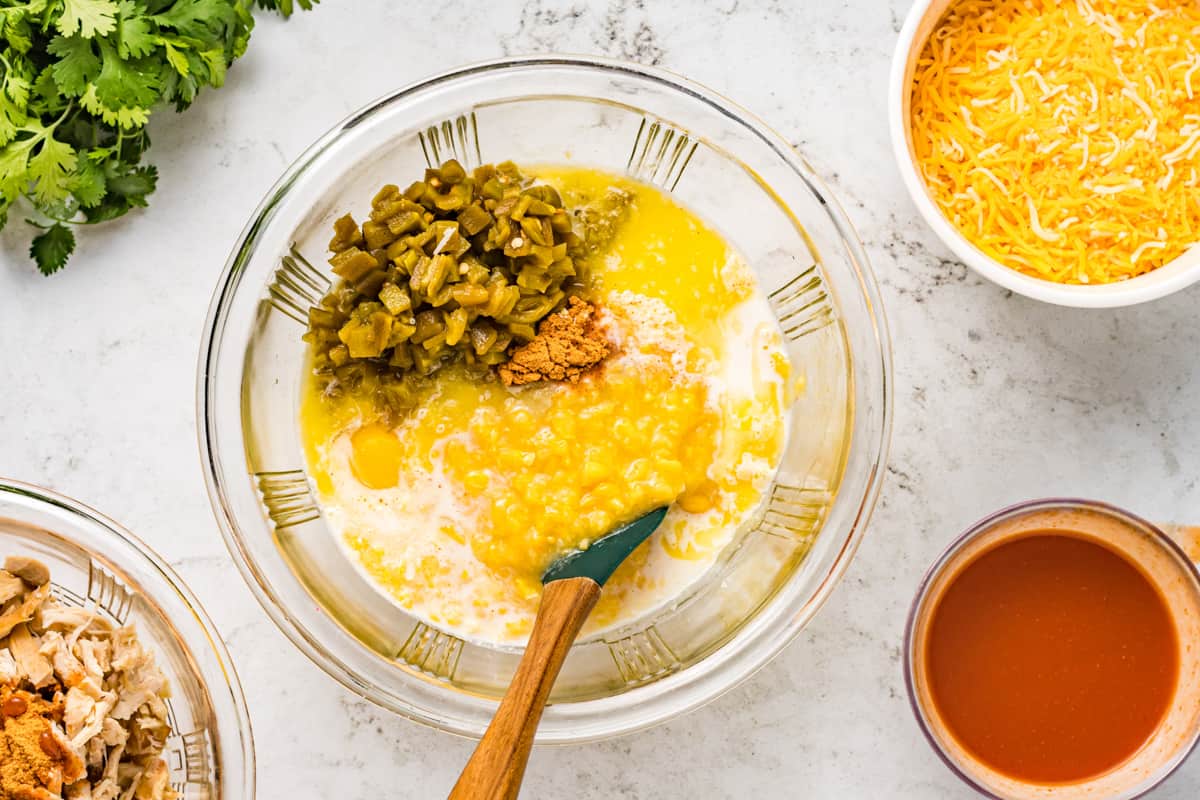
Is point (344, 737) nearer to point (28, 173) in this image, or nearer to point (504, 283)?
point (504, 283)

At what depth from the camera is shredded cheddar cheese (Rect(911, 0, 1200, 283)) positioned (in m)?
2.11

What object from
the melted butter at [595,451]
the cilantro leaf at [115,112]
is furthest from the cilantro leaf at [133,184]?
the melted butter at [595,451]

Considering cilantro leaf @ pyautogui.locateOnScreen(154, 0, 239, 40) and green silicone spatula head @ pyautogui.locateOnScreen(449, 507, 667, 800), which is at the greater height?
cilantro leaf @ pyautogui.locateOnScreen(154, 0, 239, 40)

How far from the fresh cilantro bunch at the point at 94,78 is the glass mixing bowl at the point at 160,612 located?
685 mm

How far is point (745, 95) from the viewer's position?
7.78ft

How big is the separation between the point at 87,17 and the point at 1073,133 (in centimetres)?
193

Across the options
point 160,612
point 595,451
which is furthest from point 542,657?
point 160,612

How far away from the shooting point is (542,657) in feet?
6.41

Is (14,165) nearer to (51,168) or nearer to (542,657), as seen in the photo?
(51,168)

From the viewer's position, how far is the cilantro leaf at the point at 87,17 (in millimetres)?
2115

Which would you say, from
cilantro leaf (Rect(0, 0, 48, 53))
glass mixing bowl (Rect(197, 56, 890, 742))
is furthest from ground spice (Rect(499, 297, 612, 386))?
cilantro leaf (Rect(0, 0, 48, 53))

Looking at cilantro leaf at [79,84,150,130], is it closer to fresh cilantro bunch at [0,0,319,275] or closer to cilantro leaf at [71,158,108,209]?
fresh cilantro bunch at [0,0,319,275]

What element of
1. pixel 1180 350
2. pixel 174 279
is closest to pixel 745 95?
pixel 1180 350

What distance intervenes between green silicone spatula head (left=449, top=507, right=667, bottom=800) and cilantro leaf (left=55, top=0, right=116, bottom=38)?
1371mm
